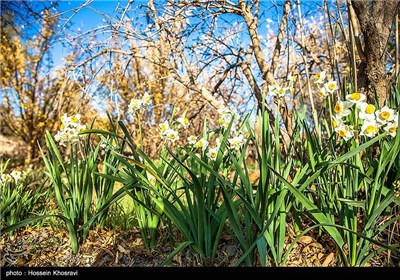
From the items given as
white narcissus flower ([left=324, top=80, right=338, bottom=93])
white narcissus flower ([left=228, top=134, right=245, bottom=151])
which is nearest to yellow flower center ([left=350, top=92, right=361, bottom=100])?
white narcissus flower ([left=324, top=80, right=338, bottom=93])

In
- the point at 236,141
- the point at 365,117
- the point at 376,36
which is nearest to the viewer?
the point at 365,117

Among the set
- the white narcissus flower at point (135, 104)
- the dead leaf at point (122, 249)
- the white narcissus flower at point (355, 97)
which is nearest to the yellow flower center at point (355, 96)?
the white narcissus flower at point (355, 97)

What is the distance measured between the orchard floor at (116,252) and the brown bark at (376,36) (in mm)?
1044

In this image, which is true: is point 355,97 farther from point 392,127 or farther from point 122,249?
point 122,249

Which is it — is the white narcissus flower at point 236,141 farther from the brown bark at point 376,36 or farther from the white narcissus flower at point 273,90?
the brown bark at point 376,36

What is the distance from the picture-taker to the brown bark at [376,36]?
215 centimetres

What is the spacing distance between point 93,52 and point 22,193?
1371mm

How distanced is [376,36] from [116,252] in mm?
1980

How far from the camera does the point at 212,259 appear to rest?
5.53 feet

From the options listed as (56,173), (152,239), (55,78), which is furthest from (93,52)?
(55,78)

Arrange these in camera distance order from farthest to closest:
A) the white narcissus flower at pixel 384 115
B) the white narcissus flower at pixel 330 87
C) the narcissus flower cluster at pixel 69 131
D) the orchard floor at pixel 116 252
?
the narcissus flower cluster at pixel 69 131
the white narcissus flower at pixel 330 87
the orchard floor at pixel 116 252
the white narcissus flower at pixel 384 115

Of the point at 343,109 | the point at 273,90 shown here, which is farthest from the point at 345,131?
the point at 273,90

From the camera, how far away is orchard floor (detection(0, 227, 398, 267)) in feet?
5.70

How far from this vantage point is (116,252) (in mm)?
1912
